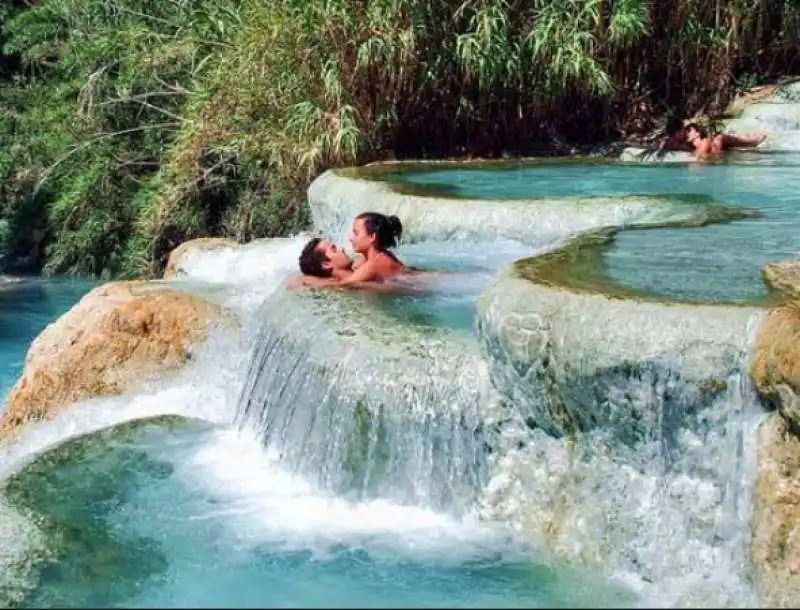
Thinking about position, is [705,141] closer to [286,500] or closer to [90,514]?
[286,500]

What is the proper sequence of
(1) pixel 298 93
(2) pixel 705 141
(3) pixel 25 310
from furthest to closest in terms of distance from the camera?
(3) pixel 25 310 < (2) pixel 705 141 < (1) pixel 298 93

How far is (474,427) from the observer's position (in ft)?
19.3

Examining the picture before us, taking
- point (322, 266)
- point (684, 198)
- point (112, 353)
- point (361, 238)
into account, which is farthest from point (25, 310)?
point (684, 198)

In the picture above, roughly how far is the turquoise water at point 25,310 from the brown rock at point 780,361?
8447 mm

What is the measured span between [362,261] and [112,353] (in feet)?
6.48

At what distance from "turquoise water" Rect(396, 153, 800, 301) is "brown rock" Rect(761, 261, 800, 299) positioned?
0.31 feet

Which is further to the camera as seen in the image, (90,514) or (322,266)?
(322,266)

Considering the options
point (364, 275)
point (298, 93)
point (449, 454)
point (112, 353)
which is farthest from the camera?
point (298, 93)

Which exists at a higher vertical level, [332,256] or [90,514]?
[332,256]

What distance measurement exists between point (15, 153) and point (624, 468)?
1399cm

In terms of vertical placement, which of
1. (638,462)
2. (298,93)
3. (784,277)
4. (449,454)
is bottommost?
(449,454)

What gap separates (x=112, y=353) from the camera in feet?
28.1

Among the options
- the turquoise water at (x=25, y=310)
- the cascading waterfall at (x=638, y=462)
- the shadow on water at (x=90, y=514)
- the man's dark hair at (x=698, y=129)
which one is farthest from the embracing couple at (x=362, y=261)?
the man's dark hair at (x=698, y=129)

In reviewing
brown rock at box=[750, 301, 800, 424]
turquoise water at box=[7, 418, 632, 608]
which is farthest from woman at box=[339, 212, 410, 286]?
brown rock at box=[750, 301, 800, 424]
